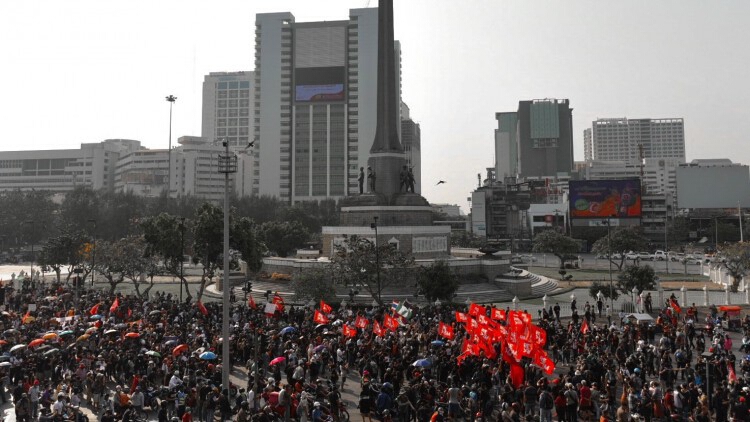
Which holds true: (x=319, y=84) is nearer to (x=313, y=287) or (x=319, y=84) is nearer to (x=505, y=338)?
(x=313, y=287)

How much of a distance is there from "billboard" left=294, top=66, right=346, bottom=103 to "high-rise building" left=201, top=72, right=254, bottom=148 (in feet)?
184

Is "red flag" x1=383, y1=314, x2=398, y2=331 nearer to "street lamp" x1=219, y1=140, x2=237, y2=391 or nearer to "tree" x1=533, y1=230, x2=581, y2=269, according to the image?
"street lamp" x1=219, y1=140, x2=237, y2=391

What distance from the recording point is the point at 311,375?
2072 cm

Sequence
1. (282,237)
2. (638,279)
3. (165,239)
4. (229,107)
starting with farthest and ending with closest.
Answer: (229,107) → (282,237) → (165,239) → (638,279)

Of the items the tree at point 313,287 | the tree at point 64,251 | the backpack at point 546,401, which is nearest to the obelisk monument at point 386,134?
the tree at point 313,287

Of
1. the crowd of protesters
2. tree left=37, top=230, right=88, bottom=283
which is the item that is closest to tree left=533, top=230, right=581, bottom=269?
the crowd of protesters

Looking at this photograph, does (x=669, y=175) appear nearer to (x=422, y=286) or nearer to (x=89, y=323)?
(x=422, y=286)

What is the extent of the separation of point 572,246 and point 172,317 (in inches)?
2006

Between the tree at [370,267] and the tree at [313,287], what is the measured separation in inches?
53.4

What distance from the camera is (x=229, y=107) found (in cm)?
18725

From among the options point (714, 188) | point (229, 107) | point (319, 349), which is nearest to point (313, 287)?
point (319, 349)

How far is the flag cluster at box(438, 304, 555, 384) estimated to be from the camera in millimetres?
18969

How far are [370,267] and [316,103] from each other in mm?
100949

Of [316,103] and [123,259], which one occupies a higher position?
[316,103]
